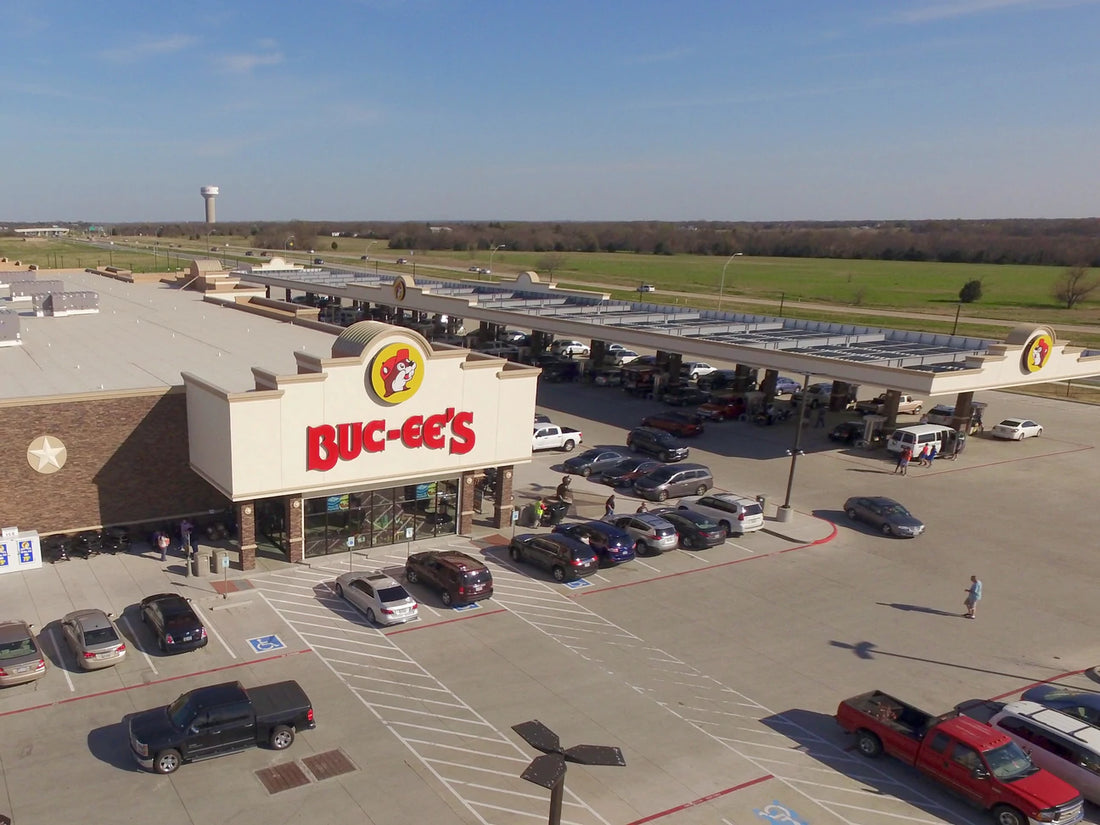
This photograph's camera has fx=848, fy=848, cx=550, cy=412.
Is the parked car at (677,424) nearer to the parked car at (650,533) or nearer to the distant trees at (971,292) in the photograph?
the parked car at (650,533)

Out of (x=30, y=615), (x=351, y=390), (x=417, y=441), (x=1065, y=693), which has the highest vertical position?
(x=351, y=390)

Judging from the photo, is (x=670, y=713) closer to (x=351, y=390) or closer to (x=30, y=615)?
(x=351, y=390)

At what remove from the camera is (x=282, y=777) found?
61.2 feet

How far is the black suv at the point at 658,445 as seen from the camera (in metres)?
45.5

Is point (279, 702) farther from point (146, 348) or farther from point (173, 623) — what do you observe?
point (146, 348)

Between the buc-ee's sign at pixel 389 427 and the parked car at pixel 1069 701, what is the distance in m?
20.4

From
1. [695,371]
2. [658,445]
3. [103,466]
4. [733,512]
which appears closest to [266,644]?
[103,466]

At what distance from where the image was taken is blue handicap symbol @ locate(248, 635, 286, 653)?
24219 millimetres

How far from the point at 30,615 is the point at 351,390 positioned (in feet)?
39.1

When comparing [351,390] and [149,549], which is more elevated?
[351,390]

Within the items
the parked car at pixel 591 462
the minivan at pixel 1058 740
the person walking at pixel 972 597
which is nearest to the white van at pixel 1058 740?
the minivan at pixel 1058 740

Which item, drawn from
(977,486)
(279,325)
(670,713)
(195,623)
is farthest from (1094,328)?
(195,623)

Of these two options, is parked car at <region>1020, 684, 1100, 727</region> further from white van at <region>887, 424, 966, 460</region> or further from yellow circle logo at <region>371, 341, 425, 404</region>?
white van at <region>887, 424, 966, 460</region>

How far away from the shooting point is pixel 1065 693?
22.0 metres
